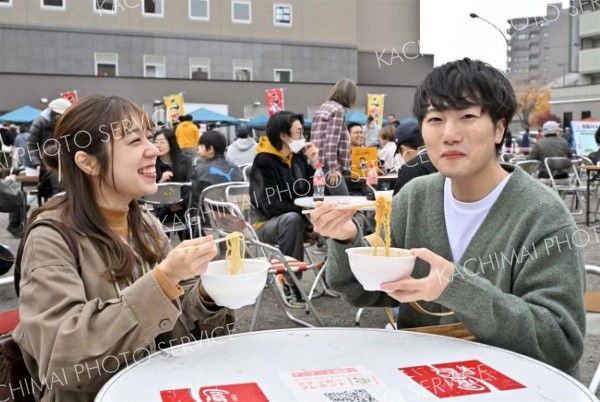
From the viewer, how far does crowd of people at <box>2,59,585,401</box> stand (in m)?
1.41

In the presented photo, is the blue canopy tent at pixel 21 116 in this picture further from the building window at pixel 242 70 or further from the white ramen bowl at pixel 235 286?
the white ramen bowl at pixel 235 286

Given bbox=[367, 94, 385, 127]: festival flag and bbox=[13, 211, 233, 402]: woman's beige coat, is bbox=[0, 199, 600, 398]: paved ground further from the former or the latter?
bbox=[367, 94, 385, 127]: festival flag

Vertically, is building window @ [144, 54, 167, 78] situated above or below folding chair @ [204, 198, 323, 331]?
above

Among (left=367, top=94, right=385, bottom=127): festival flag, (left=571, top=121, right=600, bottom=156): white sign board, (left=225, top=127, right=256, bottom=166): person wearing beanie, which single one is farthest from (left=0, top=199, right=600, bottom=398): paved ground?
(left=367, top=94, right=385, bottom=127): festival flag

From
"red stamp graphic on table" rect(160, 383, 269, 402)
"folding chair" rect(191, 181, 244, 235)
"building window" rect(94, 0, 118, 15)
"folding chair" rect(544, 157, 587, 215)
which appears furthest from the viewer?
"building window" rect(94, 0, 118, 15)

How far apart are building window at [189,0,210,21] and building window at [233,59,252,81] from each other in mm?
2301

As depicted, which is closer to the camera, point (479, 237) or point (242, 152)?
point (479, 237)

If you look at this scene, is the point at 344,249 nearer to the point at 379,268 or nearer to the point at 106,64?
the point at 379,268

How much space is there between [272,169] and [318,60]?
2391 centimetres

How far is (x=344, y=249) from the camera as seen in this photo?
1795 mm

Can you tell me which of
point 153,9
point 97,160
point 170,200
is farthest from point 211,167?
point 153,9

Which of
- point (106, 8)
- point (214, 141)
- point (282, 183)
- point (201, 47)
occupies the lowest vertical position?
point (282, 183)

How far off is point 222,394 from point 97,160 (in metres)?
0.84

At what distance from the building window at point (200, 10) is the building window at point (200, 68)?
172 cm
